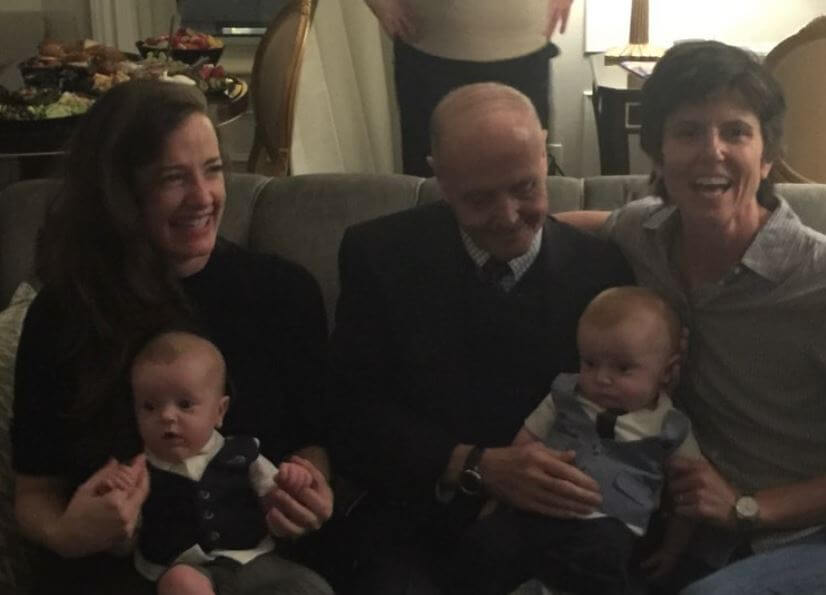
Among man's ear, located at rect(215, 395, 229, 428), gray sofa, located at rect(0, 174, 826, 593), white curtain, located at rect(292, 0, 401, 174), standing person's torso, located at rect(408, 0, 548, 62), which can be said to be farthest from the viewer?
white curtain, located at rect(292, 0, 401, 174)

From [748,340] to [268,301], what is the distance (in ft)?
2.34

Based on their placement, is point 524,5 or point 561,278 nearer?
point 561,278

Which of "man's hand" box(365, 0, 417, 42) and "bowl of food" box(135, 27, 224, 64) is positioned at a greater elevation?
"man's hand" box(365, 0, 417, 42)

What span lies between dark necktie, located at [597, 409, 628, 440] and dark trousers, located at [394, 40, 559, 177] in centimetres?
129

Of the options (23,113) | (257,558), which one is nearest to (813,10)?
(23,113)

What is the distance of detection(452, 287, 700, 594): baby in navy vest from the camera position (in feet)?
4.84

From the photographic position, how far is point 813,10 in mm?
4289

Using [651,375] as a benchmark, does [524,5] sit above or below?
above

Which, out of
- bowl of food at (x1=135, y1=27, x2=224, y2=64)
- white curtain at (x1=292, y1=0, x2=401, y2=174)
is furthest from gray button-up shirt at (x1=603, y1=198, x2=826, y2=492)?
bowl of food at (x1=135, y1=27, x2=224, y2=64)

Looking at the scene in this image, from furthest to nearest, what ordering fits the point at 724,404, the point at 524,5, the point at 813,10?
the point at 813,10, the point at 524,5, the point at 724,404

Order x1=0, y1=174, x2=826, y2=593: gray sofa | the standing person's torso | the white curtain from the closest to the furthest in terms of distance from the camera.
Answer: x1=0, y1=174, x2=826, y2=593: gray sofa, the standing person's torso, the white curtain

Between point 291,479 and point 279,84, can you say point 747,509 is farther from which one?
point 279,84

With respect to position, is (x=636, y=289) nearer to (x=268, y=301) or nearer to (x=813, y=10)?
(x=268, y=301)

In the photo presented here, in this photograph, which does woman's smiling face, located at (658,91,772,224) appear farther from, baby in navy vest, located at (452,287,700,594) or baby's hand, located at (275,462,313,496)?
baby's hand, located at (275,462,313,496)
